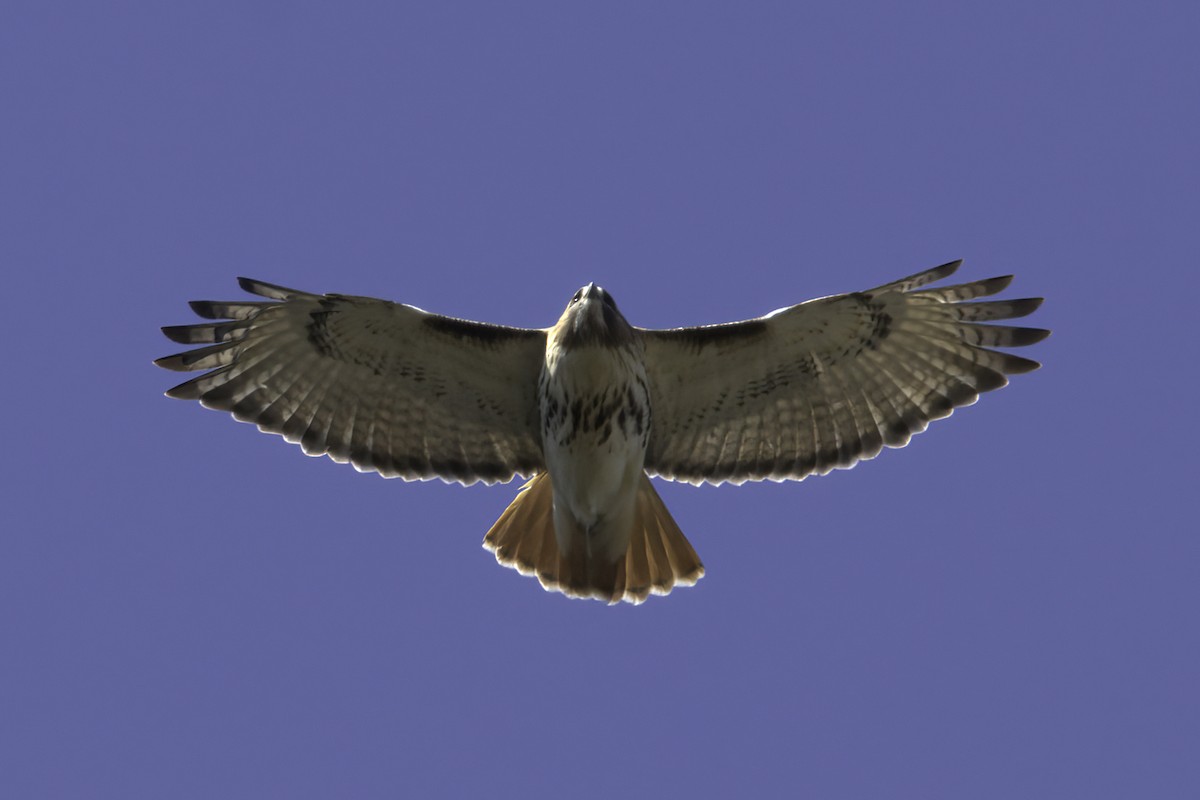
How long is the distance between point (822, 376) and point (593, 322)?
2100mm

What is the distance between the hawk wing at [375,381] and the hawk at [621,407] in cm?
1

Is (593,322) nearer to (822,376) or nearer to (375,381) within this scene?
(375,381)

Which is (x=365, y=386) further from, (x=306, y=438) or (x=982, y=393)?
(x=982, y=393)

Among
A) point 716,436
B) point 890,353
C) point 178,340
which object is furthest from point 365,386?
point 890,353

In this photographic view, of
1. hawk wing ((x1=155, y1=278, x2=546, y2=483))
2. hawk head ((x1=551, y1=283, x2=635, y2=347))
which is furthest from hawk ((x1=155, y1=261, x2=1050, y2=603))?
hawk head ((x1=551, y1=283, x2=635, y2=347))

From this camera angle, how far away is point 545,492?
44.9ft

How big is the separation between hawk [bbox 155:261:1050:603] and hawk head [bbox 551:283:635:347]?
0.22 meters

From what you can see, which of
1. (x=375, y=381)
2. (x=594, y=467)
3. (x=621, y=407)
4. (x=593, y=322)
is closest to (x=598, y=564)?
(x=594, y=467)

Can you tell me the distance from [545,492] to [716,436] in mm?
1356

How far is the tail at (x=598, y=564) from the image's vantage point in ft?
44.3

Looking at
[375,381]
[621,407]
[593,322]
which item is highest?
[375,381]

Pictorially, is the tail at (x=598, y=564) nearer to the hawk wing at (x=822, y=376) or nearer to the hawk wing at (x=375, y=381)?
the hawk wing at (x=375, y=381)

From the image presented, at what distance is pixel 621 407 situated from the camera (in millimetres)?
12727

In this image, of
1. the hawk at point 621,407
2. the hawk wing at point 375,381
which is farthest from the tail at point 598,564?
the hawk wing at point 375,381
